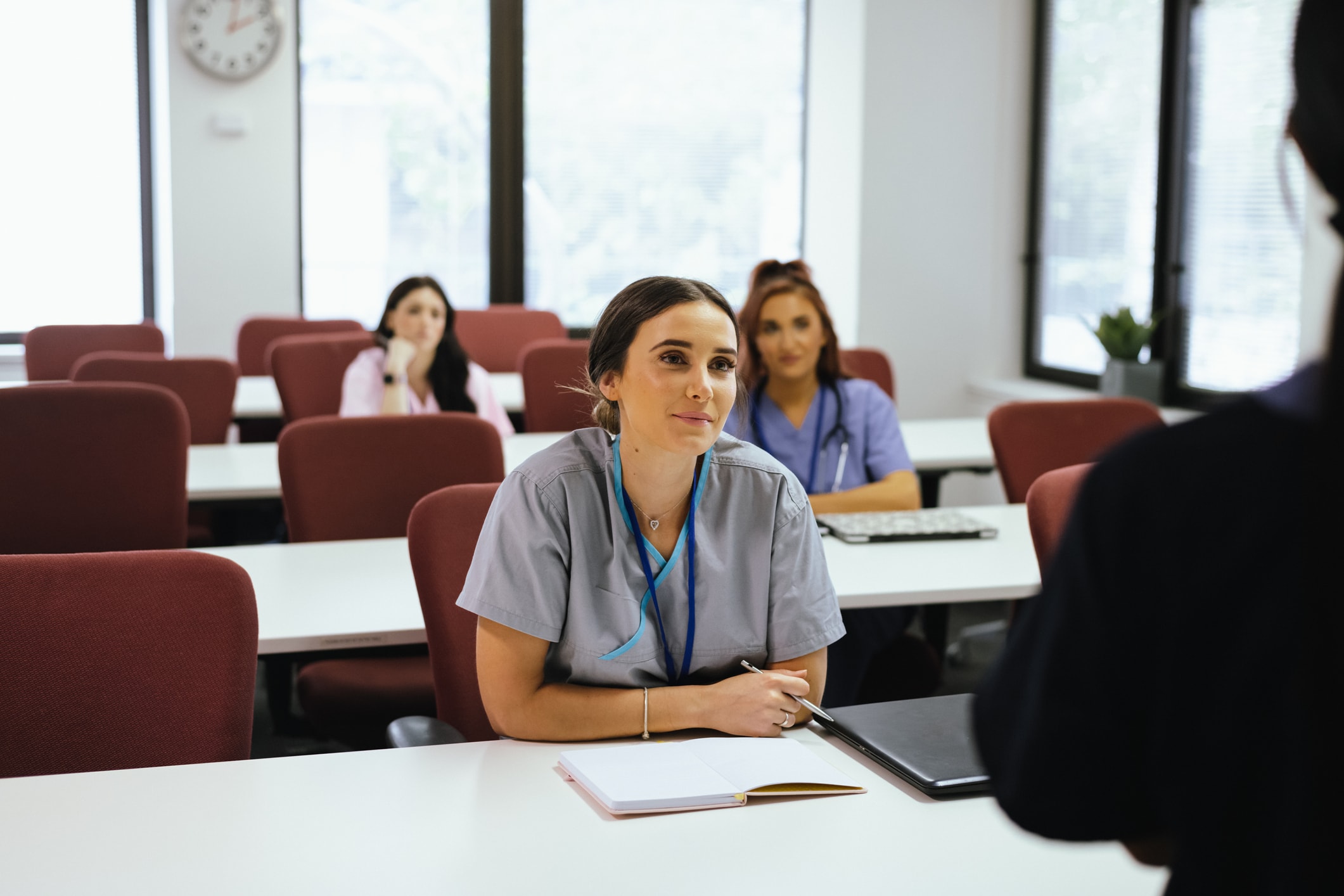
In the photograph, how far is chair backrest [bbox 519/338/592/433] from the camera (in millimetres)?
4238

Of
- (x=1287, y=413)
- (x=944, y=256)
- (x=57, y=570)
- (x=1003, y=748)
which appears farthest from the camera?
A: (x=944, y=256)

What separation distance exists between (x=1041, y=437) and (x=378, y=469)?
1.59 meters

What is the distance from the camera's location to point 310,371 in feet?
14.0

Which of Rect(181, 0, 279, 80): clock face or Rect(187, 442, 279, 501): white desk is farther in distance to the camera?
Rect(181, 0, 279, 80): clock face

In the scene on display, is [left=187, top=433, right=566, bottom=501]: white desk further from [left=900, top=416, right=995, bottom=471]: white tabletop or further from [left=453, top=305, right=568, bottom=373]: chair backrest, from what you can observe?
[left=453, top=305, right=568, bottom=373]: chair backrest

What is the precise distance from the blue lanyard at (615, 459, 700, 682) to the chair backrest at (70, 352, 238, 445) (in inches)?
105

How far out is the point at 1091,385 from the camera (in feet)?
18.2

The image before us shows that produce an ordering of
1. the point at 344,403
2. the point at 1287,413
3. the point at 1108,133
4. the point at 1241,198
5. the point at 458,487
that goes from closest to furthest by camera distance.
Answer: the point at 1287,413, the point at 458,487, the point at 344,403, the point at 1241,198, the point at 1108,133

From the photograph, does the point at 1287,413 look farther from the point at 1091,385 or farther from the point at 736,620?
the point at 1091,385

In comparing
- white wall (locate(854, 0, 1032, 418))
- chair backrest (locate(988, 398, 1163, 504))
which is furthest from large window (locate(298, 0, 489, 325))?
chair backrest (locate(988, 398, 1163, 504))

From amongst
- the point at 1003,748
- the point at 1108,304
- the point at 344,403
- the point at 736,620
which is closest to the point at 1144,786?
Result: the point at 1003,748

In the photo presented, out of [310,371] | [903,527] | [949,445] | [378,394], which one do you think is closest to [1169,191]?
[949,445]

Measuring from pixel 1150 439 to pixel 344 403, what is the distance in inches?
143

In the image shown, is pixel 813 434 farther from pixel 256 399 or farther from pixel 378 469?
pixel 256 399
